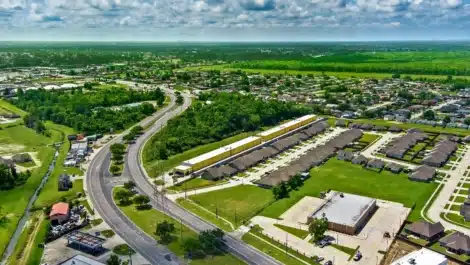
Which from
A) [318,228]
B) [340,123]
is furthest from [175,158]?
[340,123]

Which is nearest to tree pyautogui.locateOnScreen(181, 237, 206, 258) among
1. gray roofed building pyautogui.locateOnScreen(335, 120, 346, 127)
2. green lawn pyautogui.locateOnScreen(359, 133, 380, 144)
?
green lawn pyautogui.locateOnScreen(359, 133, 380, 144)

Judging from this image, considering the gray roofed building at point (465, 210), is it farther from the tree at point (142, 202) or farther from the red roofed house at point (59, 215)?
the red roofed house at point (59, 215)

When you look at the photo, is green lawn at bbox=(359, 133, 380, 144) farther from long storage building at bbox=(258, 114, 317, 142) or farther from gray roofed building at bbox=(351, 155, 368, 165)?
gray roofed building at bbox=(351, 155, 368, 165)

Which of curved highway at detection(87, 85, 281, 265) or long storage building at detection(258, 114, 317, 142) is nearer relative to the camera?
curved highway at detection(87, 85, 281, 265)

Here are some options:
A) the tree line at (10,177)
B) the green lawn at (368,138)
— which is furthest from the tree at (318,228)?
the green lawn at (368,138)

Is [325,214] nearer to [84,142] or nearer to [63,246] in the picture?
[63,246]

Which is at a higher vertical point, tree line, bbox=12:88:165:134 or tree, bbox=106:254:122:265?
tree line, bbox=12:88:165:134
